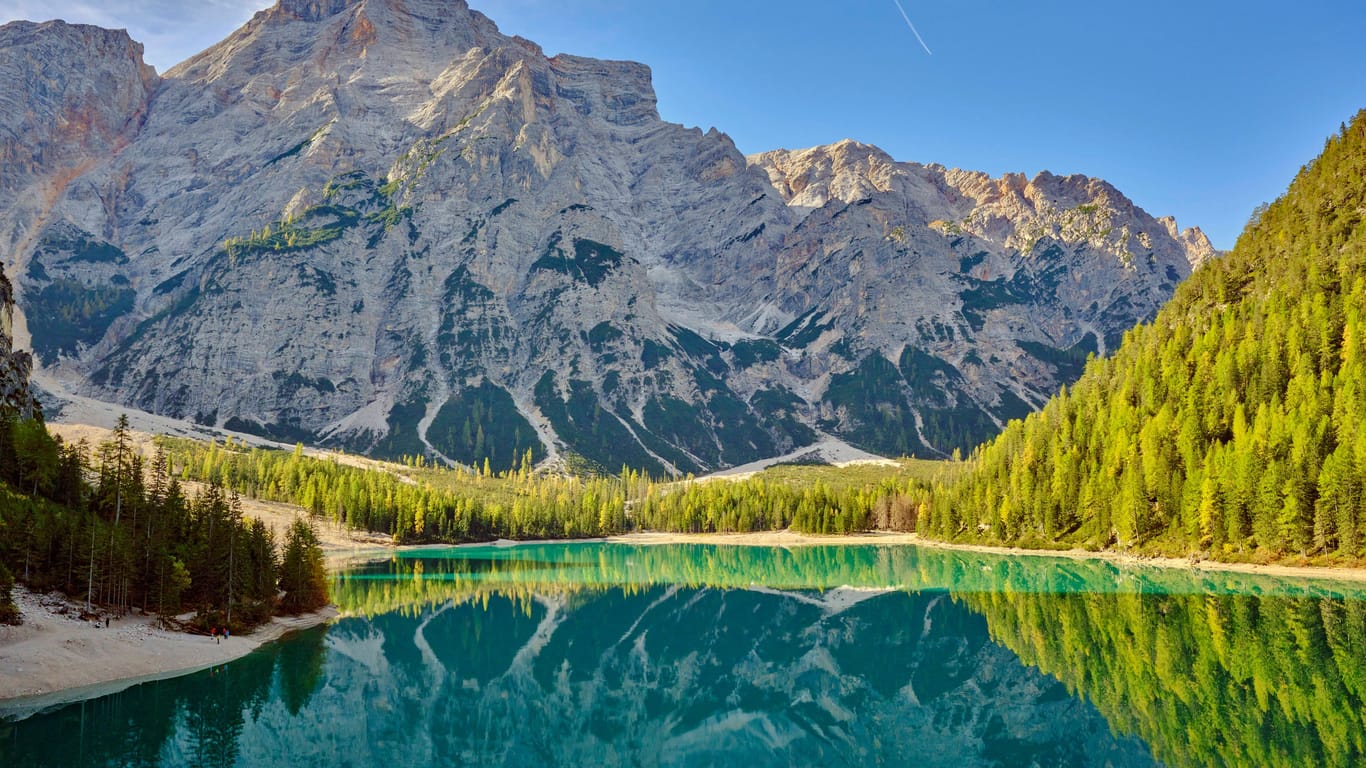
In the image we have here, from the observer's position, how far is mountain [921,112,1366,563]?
267ft

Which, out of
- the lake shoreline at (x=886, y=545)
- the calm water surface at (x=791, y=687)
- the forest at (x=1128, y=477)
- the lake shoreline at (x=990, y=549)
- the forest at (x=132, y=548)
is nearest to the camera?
the calm water surface at (x=791, y=687)

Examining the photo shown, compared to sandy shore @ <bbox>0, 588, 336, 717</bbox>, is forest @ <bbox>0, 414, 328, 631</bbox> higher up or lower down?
higher up

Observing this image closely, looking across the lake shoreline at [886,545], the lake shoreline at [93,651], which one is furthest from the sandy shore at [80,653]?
the lake shoreline at [886,545]

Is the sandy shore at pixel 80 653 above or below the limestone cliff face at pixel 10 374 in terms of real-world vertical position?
below

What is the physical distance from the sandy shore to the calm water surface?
6.48 ft

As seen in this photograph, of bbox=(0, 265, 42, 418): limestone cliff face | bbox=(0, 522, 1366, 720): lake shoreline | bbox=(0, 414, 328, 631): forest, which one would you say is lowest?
bbox=(0, 522, 1366, 720): lake shoreline

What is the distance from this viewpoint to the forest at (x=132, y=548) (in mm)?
53625

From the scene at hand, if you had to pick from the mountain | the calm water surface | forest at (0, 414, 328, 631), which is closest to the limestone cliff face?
forest at (0, 414, 328, 631)

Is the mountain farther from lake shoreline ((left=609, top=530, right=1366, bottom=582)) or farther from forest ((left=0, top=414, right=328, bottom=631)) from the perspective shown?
forest ((left=0, top=414, right=328, bottom=631))

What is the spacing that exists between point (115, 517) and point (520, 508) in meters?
126

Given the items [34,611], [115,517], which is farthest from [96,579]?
[115,517]

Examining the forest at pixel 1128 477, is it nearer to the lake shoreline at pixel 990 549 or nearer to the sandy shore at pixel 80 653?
the lake shoreline at pixel 990 549

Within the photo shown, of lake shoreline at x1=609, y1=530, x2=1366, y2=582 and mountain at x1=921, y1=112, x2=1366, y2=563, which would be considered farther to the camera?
mountain at x1=921, y1=112, x2=1366, y2=563

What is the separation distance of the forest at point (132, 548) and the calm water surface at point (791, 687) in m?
6.63
